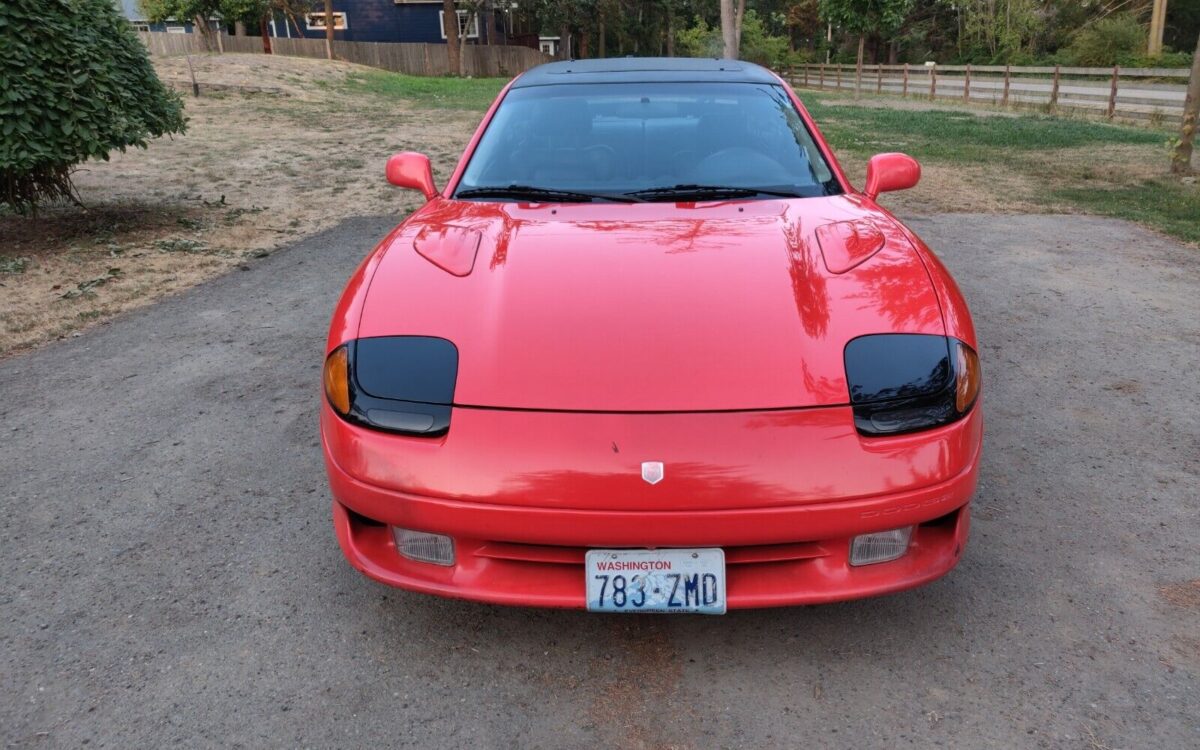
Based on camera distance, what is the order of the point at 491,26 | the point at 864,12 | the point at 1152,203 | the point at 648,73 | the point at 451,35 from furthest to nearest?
the point at 491,26
the point at 451,35
the point at 864,12
the point at 1152,203
the point at 648,73

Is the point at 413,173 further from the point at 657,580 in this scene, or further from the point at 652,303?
the point at 657,580

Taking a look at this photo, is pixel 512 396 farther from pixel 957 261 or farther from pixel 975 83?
pixel 975 83

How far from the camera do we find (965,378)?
215cm

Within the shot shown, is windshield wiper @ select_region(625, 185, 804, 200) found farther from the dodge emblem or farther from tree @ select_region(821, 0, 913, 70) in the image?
tree @ select_region(821, 0, 913, 70)

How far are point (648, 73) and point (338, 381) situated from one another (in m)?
2.11

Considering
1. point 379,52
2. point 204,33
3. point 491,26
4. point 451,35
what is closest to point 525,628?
point 204,33

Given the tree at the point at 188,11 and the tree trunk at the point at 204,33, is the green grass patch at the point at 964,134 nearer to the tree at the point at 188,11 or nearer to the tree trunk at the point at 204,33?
the tree trunk at the point at 204,33

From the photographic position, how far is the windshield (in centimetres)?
305

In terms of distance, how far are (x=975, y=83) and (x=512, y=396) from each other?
30912mm

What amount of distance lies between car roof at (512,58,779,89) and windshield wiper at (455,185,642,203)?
795 mm

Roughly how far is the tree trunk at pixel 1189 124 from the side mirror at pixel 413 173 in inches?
361

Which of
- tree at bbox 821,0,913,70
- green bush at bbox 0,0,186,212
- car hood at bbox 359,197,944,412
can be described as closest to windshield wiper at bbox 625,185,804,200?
car hood at bbox 359,197,944,412

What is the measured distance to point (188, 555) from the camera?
2686 millimetres

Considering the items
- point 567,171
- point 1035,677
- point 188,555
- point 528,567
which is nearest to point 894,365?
point 1035,677
